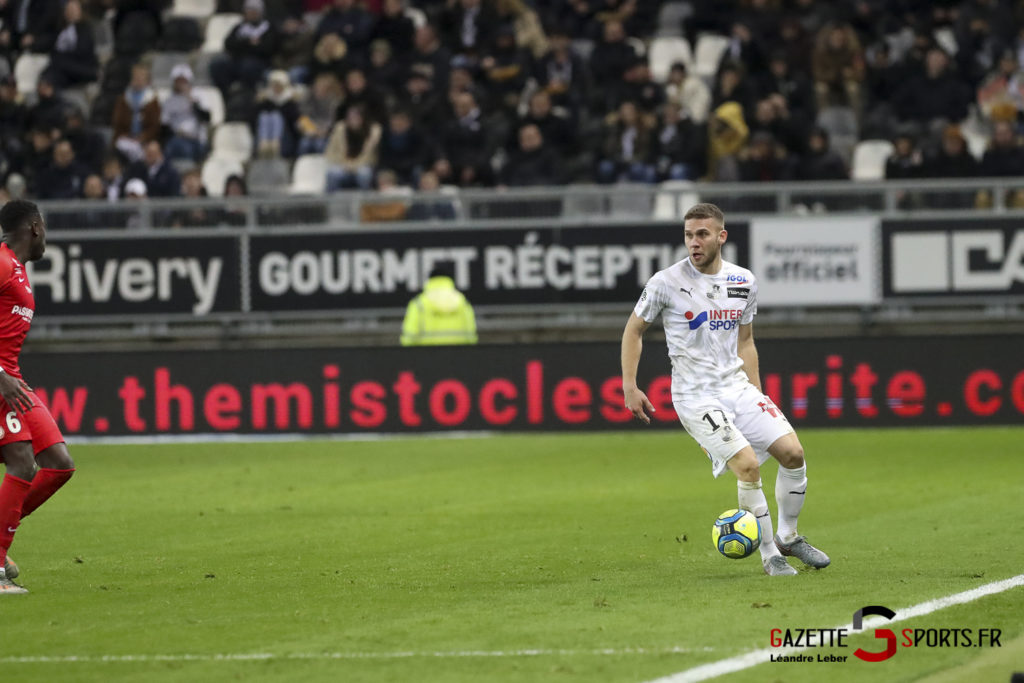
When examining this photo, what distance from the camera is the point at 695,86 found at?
78.0 feet

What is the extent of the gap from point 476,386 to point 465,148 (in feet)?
13.9

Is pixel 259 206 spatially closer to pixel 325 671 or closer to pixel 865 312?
pixel 865 312

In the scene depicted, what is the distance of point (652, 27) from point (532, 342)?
7964mm

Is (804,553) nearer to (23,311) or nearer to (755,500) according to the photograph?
(755,500)

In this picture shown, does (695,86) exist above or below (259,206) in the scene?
above

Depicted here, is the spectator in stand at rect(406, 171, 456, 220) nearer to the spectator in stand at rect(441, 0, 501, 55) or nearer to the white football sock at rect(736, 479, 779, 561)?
the spectator in stand at rect(441, 0, 501, 55)

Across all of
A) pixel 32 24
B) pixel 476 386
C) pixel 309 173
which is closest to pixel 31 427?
pixel 476 386

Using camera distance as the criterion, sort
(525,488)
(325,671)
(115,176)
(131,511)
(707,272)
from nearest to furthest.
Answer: (325,671)
(707,272)
(131,511)
(525,488)
(115,176)

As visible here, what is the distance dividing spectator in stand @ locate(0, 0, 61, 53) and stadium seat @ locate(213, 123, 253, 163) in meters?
3.93

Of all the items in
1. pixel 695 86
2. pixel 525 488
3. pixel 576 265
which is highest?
pixel 695 86

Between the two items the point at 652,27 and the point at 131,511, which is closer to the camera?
the point at 131,511

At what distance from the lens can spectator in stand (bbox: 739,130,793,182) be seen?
71.1ft

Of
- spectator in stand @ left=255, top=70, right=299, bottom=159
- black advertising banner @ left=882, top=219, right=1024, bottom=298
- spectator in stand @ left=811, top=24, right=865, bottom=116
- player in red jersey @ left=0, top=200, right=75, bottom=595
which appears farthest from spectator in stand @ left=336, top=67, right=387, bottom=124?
player in red jersey @ left=0, top=200, right=75, bottom=595

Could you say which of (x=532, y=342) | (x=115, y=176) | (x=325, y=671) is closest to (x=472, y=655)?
(x=325, y=671)
